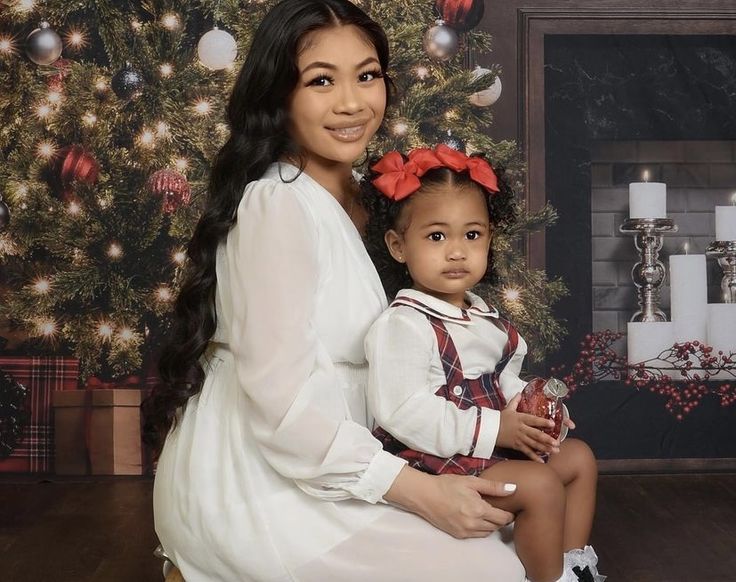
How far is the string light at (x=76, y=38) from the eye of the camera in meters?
3.48

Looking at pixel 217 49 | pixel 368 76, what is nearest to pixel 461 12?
pixel 217 49

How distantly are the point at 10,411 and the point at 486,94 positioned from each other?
189 centimetres

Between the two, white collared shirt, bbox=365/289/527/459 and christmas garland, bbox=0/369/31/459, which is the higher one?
white collared shirt, bbox=365/289/527/459

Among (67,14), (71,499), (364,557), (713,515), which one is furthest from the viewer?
(67,14)

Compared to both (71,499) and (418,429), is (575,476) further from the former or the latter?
(71,499)

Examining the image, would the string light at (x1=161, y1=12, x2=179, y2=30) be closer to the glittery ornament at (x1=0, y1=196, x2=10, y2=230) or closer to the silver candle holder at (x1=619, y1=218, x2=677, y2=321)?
the glittery ornament at (x1=0, y1=196, x2=10, y2=230)

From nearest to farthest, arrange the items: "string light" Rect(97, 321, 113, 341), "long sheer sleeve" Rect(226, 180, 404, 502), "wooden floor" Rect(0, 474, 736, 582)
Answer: "long sheer sleeve" Rect(226, 180, 404, 502) → "wooden floor" Rect(0, 474, 736, 582) → "string light" Rect(97, 321, 113, 341)

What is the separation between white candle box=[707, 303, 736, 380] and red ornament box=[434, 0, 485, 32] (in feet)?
4.18

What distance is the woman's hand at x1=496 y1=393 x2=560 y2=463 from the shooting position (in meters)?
1.75

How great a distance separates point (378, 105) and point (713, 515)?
1684 millimetres

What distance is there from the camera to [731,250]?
3.77m

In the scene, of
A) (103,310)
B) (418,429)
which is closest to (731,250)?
(103,310)

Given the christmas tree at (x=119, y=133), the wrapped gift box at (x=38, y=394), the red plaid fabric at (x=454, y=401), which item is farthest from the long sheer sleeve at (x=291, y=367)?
the wrapped gift box at (x=38, y=394)

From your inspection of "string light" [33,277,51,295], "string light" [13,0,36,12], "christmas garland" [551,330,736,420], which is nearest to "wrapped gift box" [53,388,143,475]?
"string light" [33,277,51,295]
